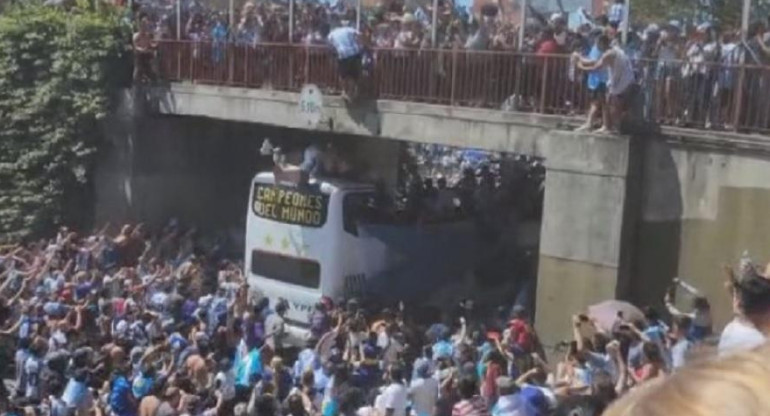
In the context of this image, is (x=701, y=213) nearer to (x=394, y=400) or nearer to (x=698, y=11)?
(x=394, y=400)

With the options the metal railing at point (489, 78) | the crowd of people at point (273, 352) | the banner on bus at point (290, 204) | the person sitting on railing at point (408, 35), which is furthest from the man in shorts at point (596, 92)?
the banner on bus at point (290, 204)

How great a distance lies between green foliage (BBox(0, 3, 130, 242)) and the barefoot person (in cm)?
1117

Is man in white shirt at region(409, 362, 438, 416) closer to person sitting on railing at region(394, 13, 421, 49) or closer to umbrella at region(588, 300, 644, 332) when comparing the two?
umbrella at region(588, 300, 644, 332)

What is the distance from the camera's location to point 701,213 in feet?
42.2

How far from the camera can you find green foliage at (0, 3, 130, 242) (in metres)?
22.3

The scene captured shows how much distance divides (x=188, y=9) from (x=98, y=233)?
4.20 m

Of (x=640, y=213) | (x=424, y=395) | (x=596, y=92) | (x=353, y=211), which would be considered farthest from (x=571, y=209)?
(x=353, y=211)

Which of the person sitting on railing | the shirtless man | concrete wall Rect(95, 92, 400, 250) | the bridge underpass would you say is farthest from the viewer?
concrete wall Rect(95, 92, 400, 250)

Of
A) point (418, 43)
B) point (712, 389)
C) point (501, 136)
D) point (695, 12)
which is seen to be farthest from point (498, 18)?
point (712, 389)

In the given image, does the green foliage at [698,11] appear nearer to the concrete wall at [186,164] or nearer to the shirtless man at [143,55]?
the concrete wall at [186,164]

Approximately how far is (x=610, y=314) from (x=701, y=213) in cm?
201

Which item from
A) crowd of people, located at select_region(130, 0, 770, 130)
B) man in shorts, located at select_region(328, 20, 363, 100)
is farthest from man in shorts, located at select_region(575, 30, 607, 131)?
man in shorts, located at select_region(328, 20, 363, 100)

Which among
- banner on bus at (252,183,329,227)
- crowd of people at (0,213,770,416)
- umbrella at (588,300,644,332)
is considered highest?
umbrella at (588,300,644,332)

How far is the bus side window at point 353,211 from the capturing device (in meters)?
16.3
